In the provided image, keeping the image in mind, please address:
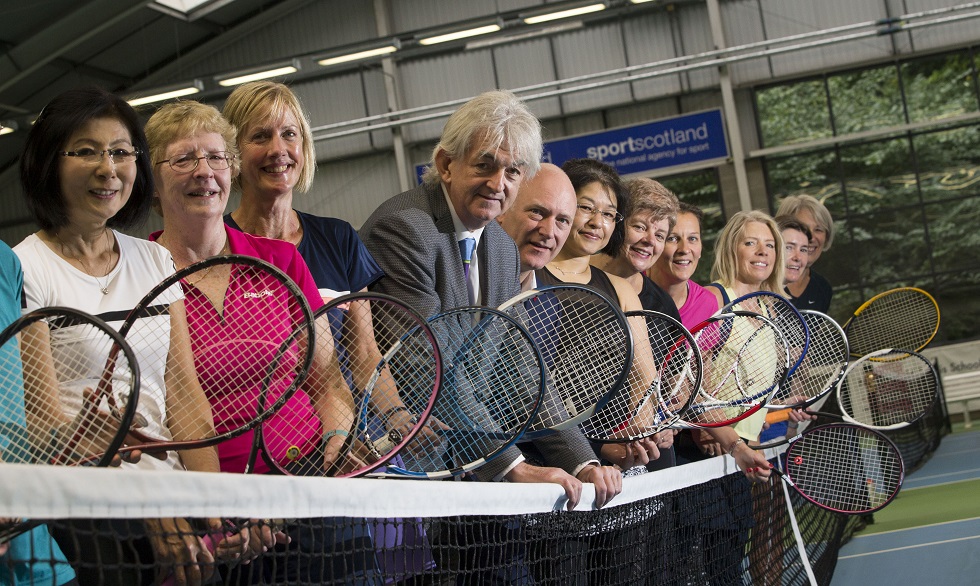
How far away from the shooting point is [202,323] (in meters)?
1.98

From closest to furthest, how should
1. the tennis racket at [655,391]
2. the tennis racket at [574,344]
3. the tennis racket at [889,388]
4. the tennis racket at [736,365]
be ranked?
the tennis racket at [574,344] < the tennis racket at [655,391] < the tennis racket at [736,365] < the tennis racket at [889,388]

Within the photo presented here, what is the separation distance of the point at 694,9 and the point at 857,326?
1141cm

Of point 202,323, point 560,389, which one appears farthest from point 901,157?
Result: point 202,323

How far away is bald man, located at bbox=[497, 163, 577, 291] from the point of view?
3.04 m

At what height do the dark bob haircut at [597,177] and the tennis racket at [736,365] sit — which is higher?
the dark bob haircut at [597,177]

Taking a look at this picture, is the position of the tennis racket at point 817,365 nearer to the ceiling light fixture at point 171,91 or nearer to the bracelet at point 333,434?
the bracelet at point 333,434

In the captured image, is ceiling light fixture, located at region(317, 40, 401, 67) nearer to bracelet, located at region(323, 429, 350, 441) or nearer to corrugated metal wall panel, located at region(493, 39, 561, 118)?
corrugated metal wall panel, located at region(493, 39, 561, 118)

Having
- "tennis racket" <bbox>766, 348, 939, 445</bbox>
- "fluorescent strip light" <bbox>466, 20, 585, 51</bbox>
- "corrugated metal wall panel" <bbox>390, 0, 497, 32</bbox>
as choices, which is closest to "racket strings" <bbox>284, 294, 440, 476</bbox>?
"tennis racket" <bbox>766, 348, 939, 445</bbox>

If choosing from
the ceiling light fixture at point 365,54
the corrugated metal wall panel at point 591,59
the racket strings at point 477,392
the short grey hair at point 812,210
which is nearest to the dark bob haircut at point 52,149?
the racket strings at point 477,392

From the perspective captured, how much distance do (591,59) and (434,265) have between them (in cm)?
1545

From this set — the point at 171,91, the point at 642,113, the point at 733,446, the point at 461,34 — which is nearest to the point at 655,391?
the point at 733,446

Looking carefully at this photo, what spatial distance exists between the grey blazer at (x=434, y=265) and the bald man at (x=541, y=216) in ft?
0.79

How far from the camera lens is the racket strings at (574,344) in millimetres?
2660

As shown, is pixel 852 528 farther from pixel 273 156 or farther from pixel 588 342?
pixel 273 156
